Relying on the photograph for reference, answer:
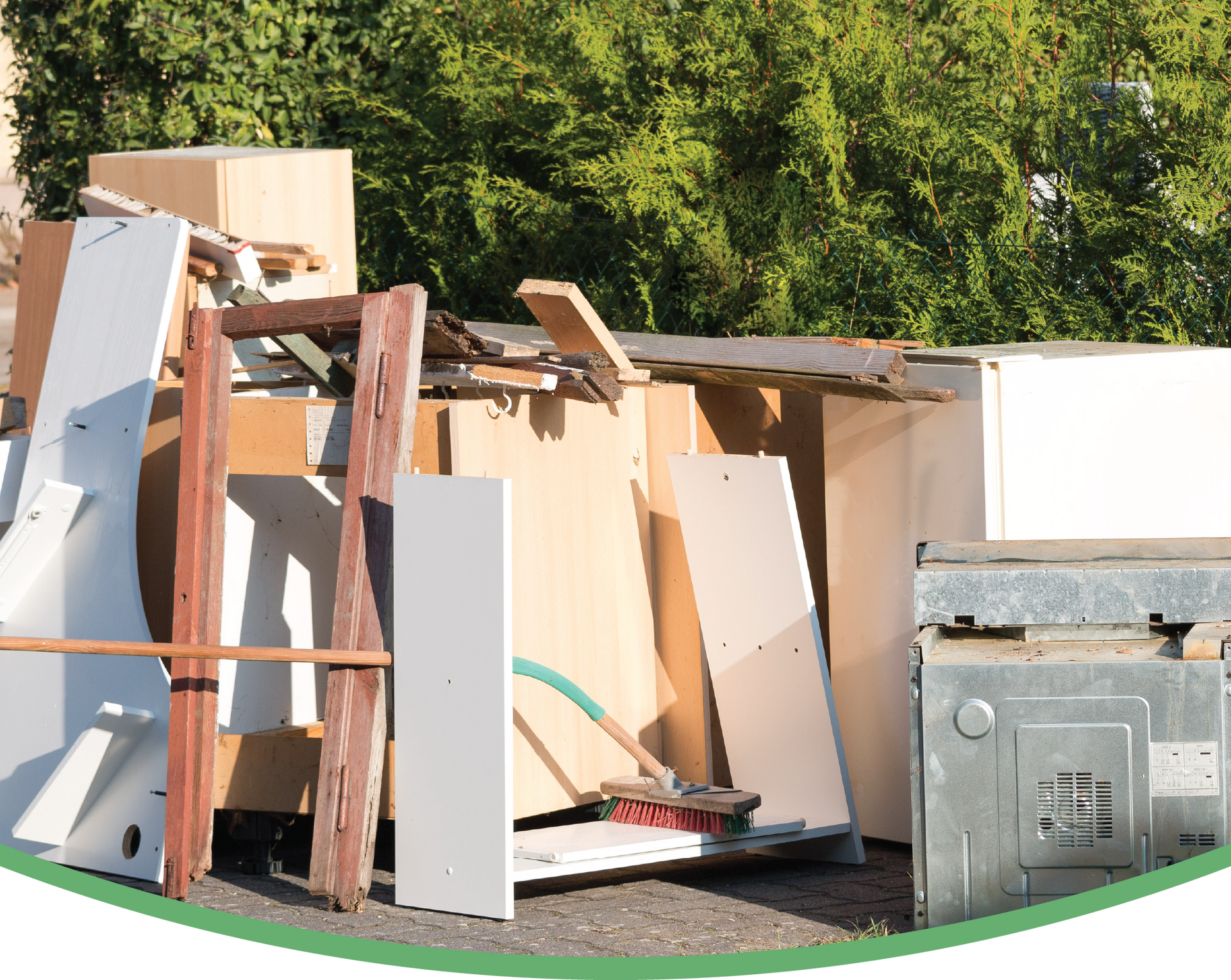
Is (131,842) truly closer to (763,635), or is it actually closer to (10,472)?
(10,472)

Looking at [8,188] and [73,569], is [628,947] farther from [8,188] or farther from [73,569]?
[8,188]

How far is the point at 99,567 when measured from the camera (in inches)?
162

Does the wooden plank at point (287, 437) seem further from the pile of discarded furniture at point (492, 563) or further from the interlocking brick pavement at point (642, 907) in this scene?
the interlocking brick pavement at point (642, 907)

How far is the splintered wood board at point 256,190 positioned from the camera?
5.40 metres

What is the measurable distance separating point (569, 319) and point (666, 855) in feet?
5.21

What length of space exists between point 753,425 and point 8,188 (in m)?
15.7

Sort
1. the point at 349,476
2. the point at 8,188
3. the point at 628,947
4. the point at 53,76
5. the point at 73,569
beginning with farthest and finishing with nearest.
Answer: the point at 8,188
the point at 53,76
the point at 73,569
the point at 349,476
the point at 628,947

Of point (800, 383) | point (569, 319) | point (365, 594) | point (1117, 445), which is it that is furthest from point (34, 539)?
point (1117, 445)

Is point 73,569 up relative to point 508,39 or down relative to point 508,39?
down

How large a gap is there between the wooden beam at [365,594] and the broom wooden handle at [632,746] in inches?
25.5

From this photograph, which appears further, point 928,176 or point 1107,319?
point 928,176

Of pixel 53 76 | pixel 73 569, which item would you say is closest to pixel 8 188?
pixel 53 76

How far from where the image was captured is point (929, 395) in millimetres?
3844

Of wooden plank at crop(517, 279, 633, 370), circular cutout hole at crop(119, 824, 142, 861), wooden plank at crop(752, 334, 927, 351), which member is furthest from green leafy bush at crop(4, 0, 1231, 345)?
circular cutout hole at crop(119, 824, 142, 861)
